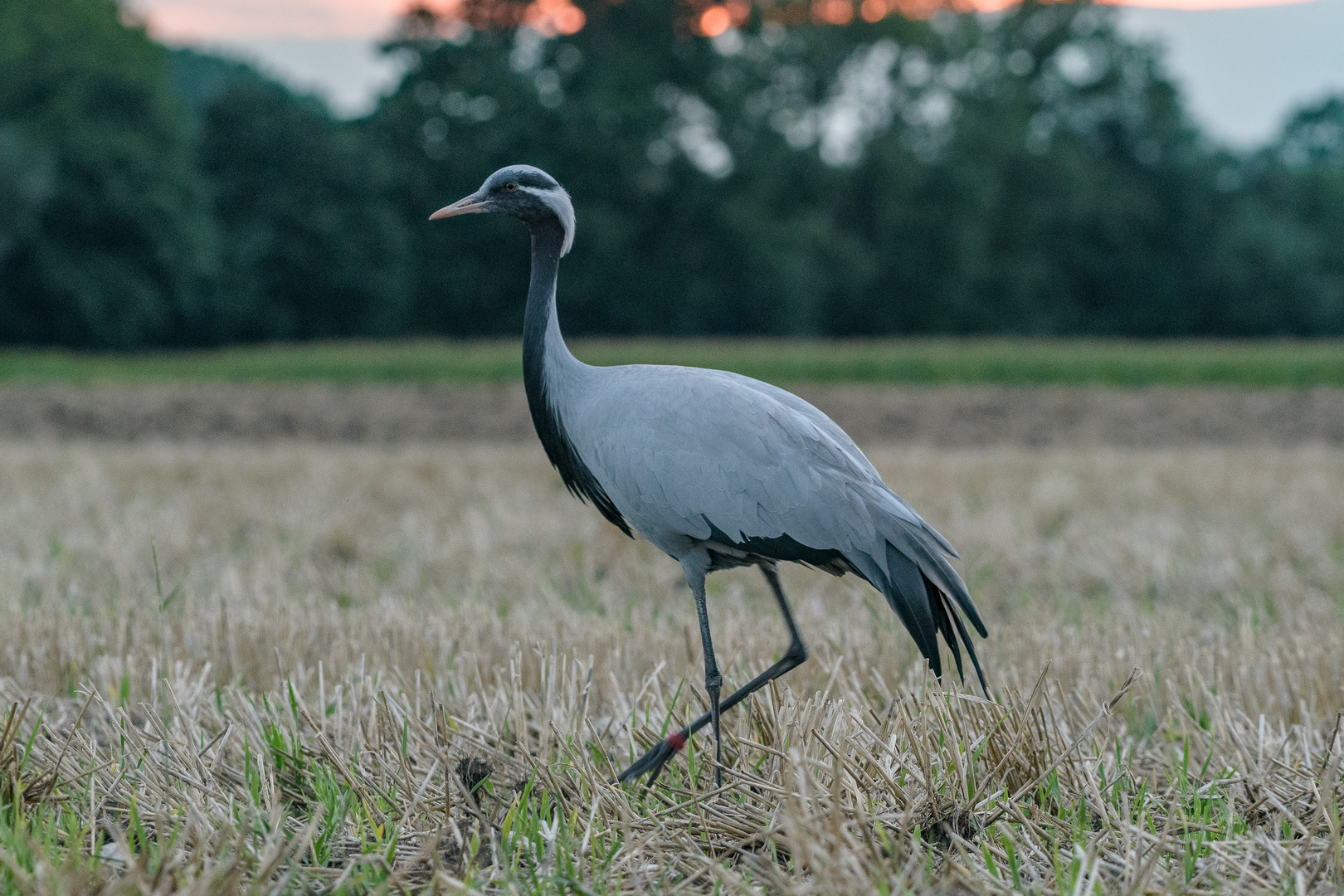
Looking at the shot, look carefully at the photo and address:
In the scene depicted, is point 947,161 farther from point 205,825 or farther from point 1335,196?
point 205,825

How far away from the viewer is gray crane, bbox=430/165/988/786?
2996 mm

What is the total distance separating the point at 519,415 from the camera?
16.4 m

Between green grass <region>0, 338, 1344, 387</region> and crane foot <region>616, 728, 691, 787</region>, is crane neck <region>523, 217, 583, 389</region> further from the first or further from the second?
green grass <region>0, 338, 1344, 387</region>

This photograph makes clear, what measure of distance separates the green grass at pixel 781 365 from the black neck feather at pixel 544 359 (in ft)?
53.5

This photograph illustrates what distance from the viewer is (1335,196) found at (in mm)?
62000

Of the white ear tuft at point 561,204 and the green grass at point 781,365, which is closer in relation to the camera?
the white ear tuft at point 561,204

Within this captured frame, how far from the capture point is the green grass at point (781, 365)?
20.8 m

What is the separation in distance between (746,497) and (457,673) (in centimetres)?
128

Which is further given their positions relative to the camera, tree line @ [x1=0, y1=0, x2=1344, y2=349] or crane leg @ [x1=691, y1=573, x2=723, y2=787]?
tree line @ [x1=0, y1=0, x2=1344, y2=349]

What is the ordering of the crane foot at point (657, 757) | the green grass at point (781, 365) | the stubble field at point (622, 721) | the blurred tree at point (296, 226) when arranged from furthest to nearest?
1. the blurred tree at point (296, 226)
2. the green grass at point (781, 365)
3. the crane foot at point (657, 757)
4. the stubble field at point (622, 721)

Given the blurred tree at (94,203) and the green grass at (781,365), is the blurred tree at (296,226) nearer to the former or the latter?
the blurred tree at (94,203)

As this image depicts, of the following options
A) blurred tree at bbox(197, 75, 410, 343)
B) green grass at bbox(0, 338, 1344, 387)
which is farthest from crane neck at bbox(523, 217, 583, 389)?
→ blurred tree at bbox(197, 75, 410, 343)

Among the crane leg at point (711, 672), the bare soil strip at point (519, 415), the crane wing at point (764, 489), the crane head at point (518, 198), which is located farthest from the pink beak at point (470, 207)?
the bare soil strip at point (519, 415)

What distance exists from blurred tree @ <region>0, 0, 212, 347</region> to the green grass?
16248mm
